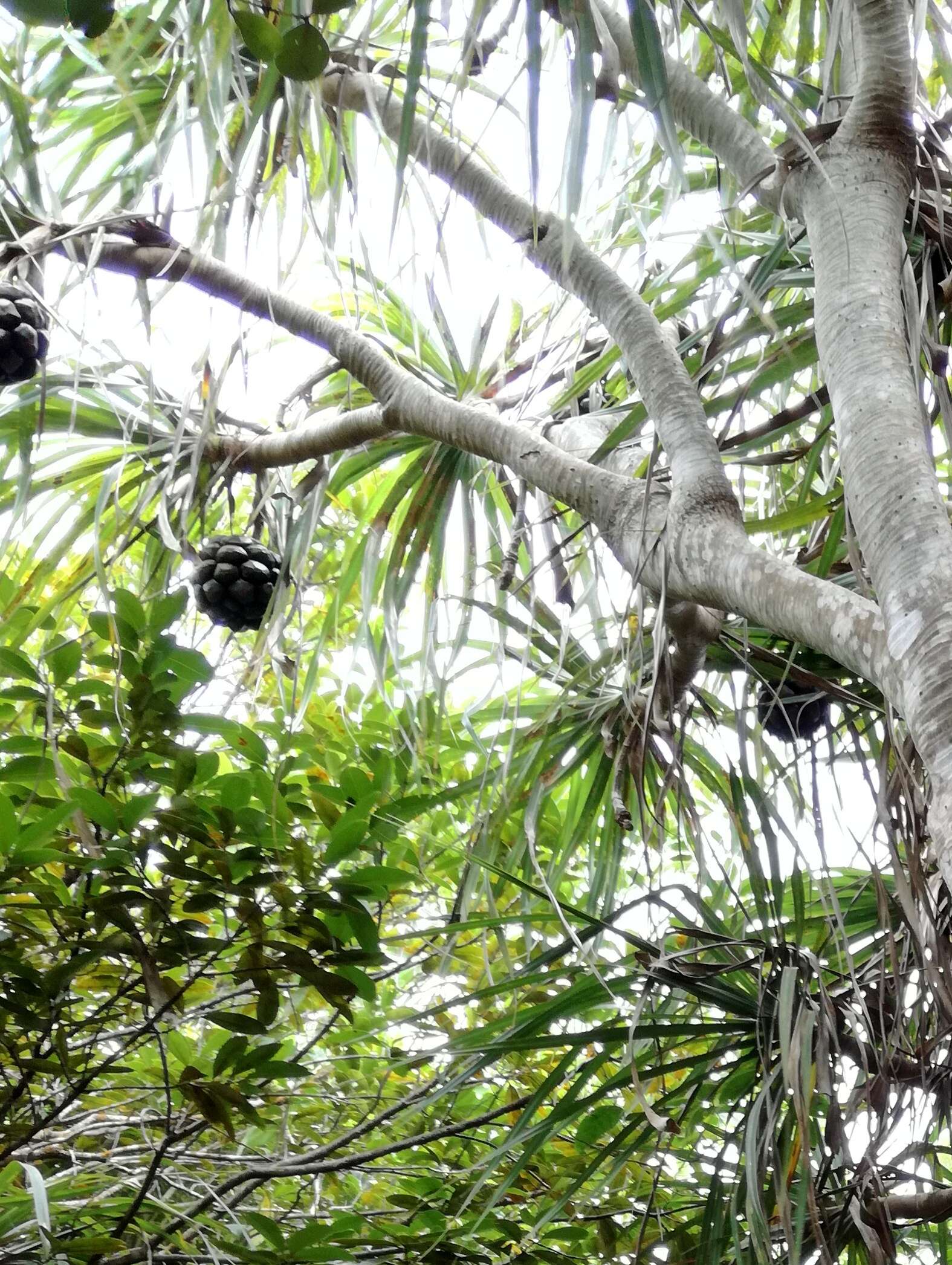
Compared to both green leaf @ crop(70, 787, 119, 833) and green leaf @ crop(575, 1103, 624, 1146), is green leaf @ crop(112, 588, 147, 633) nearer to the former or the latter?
green leaf @ crop(70, 787, 119, 833)

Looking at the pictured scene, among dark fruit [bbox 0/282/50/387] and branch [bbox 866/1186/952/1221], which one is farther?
dark fruit [bbox 0/282/50/387]

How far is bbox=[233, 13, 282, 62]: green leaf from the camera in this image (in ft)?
2.16

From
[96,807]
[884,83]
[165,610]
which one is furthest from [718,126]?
[96,807]

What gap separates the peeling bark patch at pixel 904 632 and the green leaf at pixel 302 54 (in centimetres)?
48

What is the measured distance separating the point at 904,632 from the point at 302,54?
50cm

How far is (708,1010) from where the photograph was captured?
55.0 inches

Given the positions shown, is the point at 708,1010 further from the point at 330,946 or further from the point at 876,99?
the point at 876,99

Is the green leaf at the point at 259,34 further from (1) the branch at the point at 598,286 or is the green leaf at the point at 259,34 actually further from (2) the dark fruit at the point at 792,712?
(2) the dark fruit at the point at 792,712

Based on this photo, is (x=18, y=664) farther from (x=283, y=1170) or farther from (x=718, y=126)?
(x=718, y=126)

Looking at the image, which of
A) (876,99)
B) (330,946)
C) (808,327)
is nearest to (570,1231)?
(330,946)

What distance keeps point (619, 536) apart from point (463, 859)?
50 cm

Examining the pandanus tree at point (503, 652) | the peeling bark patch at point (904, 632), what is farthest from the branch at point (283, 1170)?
the peeling bark patch at point (904, 632)

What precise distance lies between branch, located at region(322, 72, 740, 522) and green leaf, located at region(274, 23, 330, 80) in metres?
0.08

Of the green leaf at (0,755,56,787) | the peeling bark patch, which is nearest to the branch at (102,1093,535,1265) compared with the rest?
the green leaf at (0,755,56,787)
